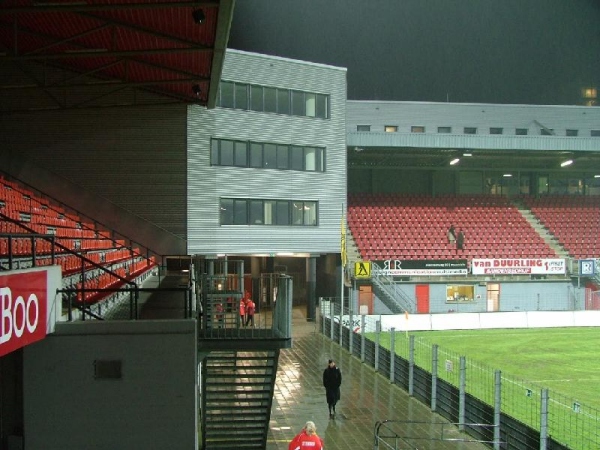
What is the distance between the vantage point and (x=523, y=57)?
167 ft

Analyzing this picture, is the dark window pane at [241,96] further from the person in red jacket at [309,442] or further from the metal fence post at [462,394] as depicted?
the person in red jacket at [309,442]

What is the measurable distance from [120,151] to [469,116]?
25.2 m

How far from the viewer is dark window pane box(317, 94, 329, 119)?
3144 centimetres

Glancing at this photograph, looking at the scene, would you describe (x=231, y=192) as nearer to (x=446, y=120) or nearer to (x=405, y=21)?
(x=446, y=120)

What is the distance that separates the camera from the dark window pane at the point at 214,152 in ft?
94.1

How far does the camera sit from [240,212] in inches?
1164

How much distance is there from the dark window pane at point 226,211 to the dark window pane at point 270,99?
4.47 metres

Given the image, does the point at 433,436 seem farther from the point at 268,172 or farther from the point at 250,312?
the point at 268,172

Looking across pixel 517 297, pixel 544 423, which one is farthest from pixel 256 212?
pixel 544 423

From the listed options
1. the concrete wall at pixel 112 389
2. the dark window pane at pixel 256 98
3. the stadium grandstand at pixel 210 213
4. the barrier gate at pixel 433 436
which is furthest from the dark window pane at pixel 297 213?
the concrete wall at pixel 112 389

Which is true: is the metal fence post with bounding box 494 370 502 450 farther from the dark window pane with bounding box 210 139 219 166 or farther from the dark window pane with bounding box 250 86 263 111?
the dark window pane with bounding box 250 86 263 111

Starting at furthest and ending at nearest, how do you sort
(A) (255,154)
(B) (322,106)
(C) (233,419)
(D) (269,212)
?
1. (B) (322,106)
2. (D) (269,212)
3. (A) (255,154)
4. (C) (233,419)

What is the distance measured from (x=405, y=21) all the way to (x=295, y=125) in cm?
2120

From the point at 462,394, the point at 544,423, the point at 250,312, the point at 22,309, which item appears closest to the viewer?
the point at 22,309
